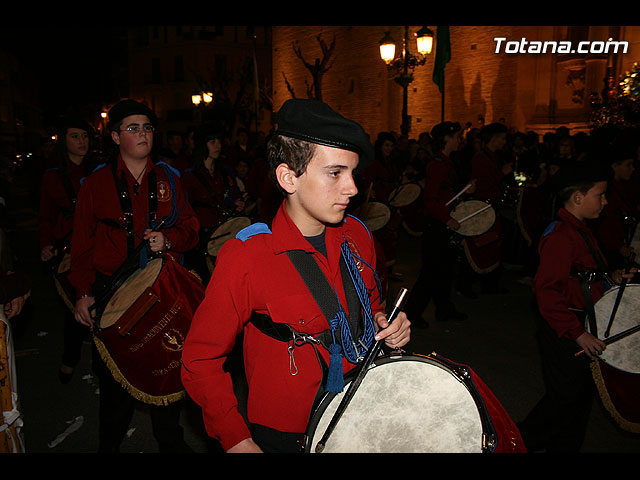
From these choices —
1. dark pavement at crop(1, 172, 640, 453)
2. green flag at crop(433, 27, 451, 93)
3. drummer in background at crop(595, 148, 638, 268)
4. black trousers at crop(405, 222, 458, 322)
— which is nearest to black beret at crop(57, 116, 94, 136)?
dark pavement at crop(1, 172, 640, 453)

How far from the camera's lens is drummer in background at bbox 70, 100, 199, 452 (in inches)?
124

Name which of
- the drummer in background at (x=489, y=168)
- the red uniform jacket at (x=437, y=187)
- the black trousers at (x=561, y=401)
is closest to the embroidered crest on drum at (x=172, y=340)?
the black trousers at (x=561, y=401)

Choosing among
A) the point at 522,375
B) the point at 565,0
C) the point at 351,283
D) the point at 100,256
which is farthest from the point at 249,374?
the point at 565,0

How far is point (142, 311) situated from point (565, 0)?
6449mm

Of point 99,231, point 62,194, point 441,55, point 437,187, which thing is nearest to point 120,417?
point 99,231

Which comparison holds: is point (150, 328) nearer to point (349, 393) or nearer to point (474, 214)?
point (349, 393)

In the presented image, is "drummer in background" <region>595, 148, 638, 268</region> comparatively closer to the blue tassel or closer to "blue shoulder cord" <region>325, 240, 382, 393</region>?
"blue shoulder cord" <region>325, 240, 382, 393</region>

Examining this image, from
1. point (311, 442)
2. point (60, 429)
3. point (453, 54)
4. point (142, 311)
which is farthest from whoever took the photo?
point (453, 54)

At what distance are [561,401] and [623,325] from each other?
623 millimetres

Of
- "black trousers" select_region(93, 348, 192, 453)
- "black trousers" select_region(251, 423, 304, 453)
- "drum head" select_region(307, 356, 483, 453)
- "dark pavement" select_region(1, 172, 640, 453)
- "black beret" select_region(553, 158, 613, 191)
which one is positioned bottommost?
"dark pavement" select_region(1, 172, 640, 453)

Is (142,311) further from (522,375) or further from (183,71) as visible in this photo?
(183,71)

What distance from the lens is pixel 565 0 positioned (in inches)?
245

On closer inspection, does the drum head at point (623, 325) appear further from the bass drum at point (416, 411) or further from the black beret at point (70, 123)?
the black beret at point (70, 123)

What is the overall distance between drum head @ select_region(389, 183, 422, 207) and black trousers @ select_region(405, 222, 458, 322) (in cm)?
208
